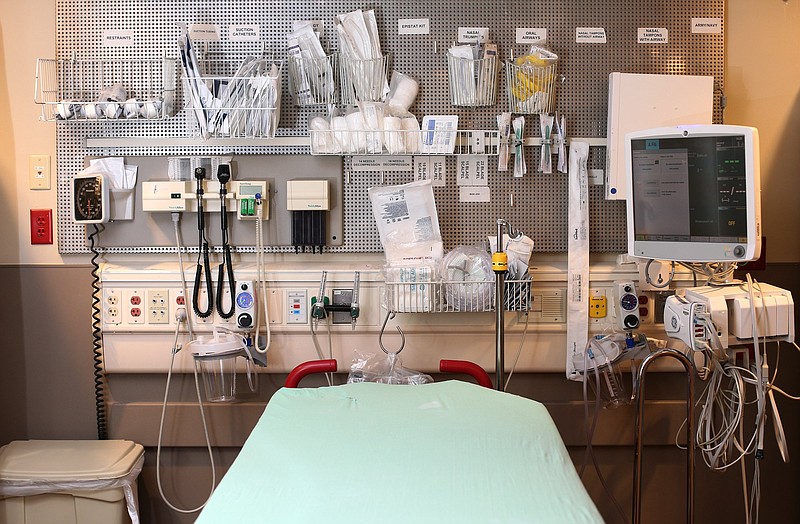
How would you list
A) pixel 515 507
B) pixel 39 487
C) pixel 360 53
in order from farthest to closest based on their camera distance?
pixel 360 53
pixel 39 487
pixel 515 507

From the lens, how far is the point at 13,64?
104 inches

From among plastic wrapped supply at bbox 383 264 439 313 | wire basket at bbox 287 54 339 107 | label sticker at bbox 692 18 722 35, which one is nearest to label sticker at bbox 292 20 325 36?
wire basket at bbox 287 54 339 107

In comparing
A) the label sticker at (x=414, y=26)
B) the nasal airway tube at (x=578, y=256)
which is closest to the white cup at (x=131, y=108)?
the label sticker at (x=414, y=26)

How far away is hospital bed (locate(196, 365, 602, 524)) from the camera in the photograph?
55.3 inches

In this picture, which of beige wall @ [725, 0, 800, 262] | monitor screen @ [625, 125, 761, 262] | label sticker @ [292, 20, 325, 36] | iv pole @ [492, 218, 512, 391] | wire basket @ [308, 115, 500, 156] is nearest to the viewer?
monitor screen @ [625, 125, 761, 262]

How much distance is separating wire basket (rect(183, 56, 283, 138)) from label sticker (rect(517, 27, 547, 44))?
35.6 inches

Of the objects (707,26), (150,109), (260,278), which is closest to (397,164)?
(260,278)

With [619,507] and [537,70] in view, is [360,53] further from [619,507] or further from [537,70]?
[619,507]

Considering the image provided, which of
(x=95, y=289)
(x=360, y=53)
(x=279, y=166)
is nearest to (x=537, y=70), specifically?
(x=360, y=53)

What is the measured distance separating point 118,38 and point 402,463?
1919 mm

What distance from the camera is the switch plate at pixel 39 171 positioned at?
2.64 m

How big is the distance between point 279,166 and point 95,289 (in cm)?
83

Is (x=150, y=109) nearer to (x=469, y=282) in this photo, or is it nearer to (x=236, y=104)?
(x=236, y=104)

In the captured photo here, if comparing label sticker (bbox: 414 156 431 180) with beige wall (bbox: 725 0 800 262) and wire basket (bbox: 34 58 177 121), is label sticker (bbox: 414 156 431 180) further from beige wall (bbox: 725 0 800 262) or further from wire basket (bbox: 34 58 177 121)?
beige wall (bbox: 725 0 800 262)
